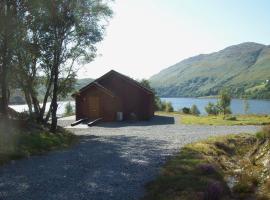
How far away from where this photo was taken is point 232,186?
1608cm

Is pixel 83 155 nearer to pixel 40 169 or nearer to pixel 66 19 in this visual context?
pixel 40 169

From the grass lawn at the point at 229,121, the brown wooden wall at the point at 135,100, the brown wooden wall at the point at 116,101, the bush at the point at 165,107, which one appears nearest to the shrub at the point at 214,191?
the grass lawn at the point at 229,121

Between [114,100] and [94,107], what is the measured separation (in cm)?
302

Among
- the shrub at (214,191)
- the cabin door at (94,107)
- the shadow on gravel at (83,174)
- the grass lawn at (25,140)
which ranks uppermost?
the cabin door at (94,107)

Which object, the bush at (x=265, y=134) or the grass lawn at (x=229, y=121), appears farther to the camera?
the grass lawn at (x=229, y=121)

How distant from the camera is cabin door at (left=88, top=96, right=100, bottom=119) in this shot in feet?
174

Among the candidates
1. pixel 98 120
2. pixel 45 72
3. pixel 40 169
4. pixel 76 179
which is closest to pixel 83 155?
pixel 40 169

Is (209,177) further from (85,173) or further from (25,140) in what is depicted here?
(25,140)

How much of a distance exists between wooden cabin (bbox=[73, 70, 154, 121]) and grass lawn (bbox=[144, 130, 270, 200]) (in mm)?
29296

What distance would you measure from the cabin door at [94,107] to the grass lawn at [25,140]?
21674 millimetres

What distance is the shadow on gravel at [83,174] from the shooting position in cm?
1359

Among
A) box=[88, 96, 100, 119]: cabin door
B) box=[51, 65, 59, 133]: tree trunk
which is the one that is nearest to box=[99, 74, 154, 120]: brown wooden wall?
box=[88, 96, 100, 119]: cabin door

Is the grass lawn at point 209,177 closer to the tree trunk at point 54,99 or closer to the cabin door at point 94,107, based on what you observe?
the tree trunk at point 54,99

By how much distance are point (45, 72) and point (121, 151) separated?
12323mm
